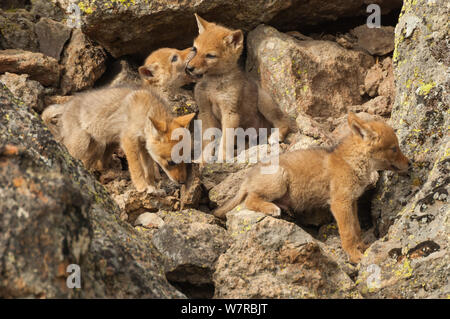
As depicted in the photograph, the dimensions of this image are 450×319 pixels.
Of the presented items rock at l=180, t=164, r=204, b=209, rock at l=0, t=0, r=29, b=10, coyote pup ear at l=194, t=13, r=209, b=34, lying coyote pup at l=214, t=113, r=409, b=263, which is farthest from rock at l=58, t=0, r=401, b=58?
lying coyote pup at l=214, t=113, r=409, b=263

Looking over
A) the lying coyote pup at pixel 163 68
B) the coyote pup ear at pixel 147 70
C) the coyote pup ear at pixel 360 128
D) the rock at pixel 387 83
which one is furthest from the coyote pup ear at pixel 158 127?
the rock at pixel 387 83

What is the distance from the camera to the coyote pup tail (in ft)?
20.7

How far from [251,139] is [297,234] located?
11.5ft

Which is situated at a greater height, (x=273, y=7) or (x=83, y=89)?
(x=273, y=7)

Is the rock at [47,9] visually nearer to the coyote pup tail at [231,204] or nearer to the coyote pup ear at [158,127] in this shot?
the coyote pup ear at [158,127]

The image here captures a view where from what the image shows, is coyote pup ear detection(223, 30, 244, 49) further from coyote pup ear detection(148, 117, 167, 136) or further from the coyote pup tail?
the coyote pup tail

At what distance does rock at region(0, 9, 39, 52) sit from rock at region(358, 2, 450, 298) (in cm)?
496

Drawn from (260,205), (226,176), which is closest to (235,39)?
(226,176)

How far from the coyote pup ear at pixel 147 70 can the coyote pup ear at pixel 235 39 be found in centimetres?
105

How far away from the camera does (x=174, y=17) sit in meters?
8.23

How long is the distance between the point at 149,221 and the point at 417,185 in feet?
8.82

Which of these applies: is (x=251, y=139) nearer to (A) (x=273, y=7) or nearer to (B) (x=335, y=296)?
(A) (x=273, y=7)

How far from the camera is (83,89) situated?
834 centimetres

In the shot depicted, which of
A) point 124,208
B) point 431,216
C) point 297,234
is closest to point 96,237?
point 297,234
